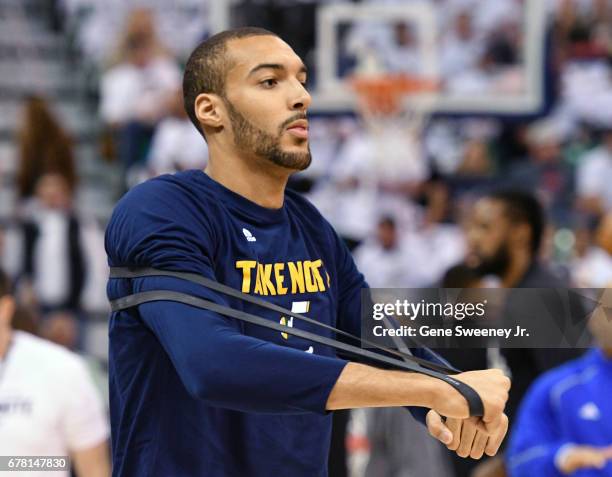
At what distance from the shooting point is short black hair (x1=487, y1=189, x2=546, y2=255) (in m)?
6.45

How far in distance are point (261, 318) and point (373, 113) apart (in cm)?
1032

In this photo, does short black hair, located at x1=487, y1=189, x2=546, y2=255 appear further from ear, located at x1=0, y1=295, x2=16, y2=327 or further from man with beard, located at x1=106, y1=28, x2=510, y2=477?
man with beard, located at x1=106, y1=28, x2=510, y2=477

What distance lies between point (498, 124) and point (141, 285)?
11.1 m

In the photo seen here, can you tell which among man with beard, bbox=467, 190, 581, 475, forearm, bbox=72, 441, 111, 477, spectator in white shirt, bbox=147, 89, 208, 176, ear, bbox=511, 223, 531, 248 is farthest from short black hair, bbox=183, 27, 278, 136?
spectator in white shirt, bbox=147, 89, 208, 176

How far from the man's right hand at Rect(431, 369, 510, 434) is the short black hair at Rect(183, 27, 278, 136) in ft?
3.16

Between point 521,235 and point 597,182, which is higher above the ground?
point 597,182

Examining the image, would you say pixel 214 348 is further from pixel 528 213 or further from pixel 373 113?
pixel 373 113

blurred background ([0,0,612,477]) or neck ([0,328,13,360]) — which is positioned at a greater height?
blurred background ([0,0,612,477])

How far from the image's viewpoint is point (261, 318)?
271 cm

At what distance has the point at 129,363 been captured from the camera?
9.27 feet

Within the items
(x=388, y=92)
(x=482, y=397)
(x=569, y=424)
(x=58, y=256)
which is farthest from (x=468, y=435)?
(x=388, y=92)

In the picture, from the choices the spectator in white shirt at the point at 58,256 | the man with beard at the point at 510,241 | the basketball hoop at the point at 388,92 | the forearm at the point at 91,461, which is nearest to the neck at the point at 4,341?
the forearm at the point at 91,461

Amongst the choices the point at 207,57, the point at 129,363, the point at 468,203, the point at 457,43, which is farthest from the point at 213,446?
the point at 457,43

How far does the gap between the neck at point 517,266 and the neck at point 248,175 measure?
3398 millimetres
